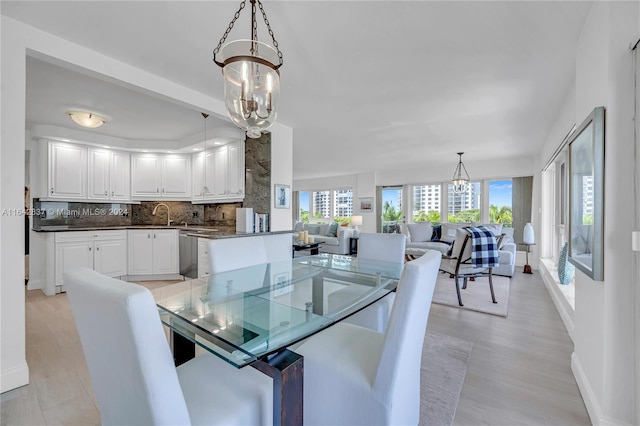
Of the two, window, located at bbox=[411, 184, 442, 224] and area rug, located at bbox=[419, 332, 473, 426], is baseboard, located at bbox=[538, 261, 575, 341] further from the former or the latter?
window, located at bbox=[411, 184, 442, 224]

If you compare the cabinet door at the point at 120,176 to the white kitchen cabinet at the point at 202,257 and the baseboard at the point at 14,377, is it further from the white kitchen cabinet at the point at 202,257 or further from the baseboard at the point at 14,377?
the baseboard at the point at 14,377

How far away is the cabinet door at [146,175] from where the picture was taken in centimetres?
492

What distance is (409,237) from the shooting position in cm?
675

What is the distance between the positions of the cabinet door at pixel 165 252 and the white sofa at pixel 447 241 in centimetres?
405

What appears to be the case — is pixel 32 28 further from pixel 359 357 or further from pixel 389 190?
pixel 389 190

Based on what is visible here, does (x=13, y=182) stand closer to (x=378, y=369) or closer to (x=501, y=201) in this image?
(x=378, y=369)

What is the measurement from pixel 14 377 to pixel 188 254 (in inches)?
102

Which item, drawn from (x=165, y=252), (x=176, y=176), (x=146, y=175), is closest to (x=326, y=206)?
(x=176, y=176)

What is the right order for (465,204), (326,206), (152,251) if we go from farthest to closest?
(326,206), (465,204), (152,251)

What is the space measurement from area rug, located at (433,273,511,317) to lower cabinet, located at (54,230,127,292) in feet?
15.6

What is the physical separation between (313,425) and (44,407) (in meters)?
1.61

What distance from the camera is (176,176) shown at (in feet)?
16.5

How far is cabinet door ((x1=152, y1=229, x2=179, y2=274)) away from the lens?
4.54 meters

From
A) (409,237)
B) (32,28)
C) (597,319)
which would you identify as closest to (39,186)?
(32,28)
